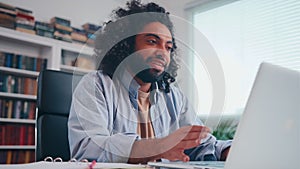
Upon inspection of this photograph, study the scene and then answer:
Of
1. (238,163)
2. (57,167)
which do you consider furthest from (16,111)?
(238,163)

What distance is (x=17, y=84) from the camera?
2512mm

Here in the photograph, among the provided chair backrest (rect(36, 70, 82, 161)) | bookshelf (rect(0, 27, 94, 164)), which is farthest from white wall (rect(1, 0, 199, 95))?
chair backrest (rect(36, 70, 82, 161))

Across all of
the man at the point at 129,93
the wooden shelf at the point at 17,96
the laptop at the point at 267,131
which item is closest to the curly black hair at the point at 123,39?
the man at the point at 129,93

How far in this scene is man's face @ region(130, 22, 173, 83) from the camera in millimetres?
914

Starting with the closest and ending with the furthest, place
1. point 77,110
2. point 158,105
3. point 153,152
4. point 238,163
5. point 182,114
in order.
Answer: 1. point 238,163
2. point 153,152
3. point 77,110
4. point 158,105
5. point 182,114

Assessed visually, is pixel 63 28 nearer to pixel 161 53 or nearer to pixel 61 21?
pixel 61 21

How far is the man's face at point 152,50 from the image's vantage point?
91 cm

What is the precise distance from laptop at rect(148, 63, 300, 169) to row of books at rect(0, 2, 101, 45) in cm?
196

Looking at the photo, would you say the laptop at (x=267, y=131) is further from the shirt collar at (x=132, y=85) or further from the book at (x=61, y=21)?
the book at (x=61, y=21)

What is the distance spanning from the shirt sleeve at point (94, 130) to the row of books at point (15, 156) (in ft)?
5.40

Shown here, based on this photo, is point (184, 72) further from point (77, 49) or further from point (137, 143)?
point (77, 49)

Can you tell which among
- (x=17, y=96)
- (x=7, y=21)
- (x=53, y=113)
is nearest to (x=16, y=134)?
(x=17, y=96)

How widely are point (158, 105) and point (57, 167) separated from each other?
606mm

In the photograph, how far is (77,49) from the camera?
2.77 m
